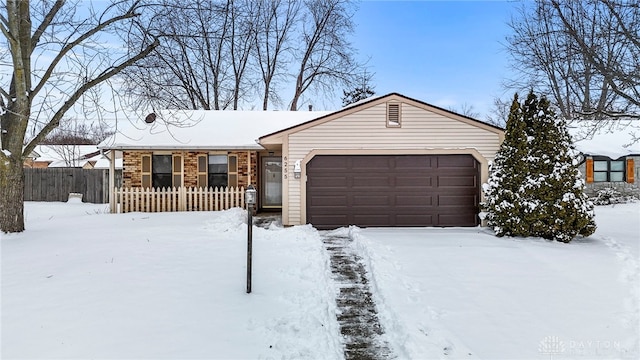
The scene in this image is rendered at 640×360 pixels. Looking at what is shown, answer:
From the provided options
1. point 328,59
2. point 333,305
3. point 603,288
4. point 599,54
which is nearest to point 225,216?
point 333,305

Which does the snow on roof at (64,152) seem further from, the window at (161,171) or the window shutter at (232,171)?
the window shutter at (232,171)

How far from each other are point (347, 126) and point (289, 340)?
731 cm

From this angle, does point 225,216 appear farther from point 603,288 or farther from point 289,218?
point 603,288

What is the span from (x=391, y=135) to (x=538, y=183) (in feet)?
12.3

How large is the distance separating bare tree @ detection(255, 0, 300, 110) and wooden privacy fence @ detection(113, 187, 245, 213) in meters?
15.8

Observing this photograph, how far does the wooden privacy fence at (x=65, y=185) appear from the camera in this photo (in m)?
19.0

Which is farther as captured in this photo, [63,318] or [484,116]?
[484,116]

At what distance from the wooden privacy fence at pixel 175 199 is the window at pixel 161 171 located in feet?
1.48

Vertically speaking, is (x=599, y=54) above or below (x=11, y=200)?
above

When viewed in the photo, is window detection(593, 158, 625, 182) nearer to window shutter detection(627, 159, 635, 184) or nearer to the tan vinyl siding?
window shutter detection(627, 159, 635, 184)

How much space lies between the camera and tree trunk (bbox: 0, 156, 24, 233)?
26.9 ft

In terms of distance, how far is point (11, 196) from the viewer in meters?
8.28

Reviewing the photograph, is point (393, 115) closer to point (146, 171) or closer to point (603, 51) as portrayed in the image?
point (603, 51)

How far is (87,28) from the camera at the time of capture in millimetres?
8578
